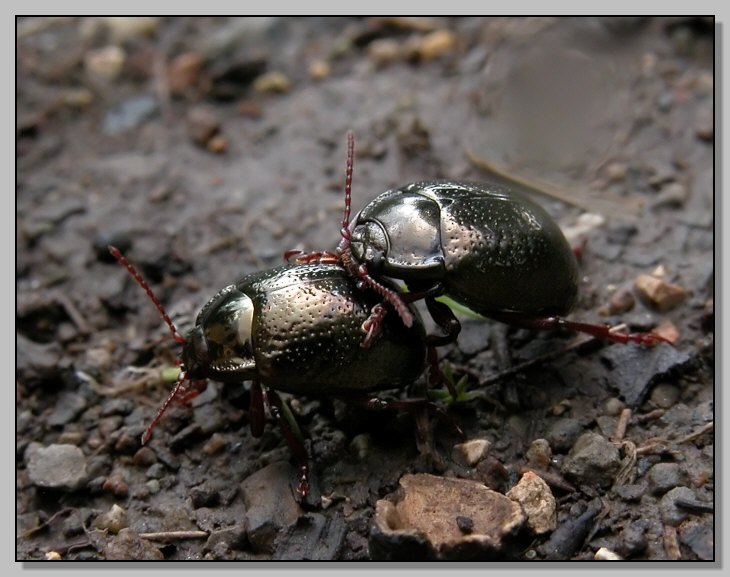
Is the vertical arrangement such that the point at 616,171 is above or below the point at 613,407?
above

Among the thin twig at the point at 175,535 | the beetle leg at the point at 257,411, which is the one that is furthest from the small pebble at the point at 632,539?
the thin twig at the point at 175,535

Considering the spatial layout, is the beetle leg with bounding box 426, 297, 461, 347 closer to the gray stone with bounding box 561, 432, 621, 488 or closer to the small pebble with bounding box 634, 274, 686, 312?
the gray stone with bounding box 561, 432, 621, 488

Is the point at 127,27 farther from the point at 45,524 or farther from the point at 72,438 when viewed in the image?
the point at 45,524

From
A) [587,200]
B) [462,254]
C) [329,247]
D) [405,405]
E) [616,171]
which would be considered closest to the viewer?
[462,254]

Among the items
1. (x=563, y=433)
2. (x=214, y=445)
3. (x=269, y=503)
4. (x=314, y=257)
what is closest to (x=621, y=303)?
(x=563, y=433)

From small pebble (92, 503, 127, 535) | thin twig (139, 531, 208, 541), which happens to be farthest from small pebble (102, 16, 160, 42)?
thin twig (139, 531, 208, 541)

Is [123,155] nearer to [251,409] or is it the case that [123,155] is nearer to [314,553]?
[251,409]

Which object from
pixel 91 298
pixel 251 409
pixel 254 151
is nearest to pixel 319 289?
pixel 251 409
